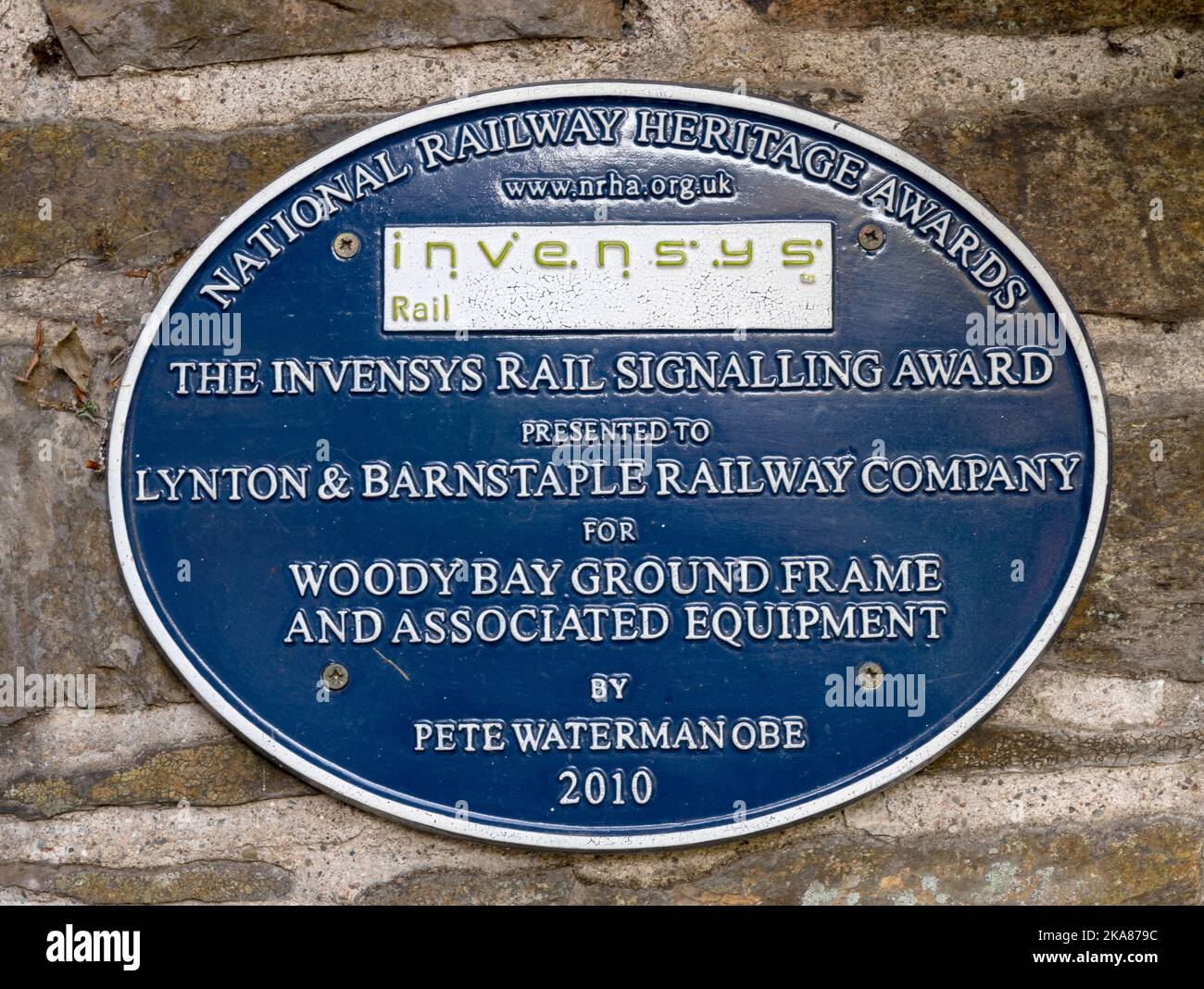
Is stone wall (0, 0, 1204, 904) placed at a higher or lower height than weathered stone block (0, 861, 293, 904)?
higher

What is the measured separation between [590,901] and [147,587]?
850 millimetres

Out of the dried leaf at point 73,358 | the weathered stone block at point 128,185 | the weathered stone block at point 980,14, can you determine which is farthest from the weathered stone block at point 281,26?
the dried leaf at point 73,358

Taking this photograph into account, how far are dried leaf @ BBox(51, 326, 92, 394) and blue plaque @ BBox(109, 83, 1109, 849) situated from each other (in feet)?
0.35

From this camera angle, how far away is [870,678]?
1947 millimetres

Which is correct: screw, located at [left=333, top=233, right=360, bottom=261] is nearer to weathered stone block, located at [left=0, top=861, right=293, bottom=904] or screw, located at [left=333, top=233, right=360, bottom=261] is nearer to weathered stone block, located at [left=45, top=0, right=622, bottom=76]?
weathered stone block, located at [left=45, top=0, right=622, bottom=76]

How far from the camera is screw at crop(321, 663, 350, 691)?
1.96 metres

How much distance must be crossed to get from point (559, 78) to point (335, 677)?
3.39 ft

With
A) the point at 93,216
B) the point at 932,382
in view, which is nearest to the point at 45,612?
the point at 93,216

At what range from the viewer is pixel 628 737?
1949 mm

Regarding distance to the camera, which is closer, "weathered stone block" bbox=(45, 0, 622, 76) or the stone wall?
the stone wall

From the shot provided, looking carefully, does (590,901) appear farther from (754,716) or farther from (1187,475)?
(1187,475)

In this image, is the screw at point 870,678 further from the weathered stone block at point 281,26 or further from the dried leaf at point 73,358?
the dried leaf at point 73,358

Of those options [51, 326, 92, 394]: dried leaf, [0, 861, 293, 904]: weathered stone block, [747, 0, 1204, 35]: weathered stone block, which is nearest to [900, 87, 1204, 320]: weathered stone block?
[747, 0, 1204, 35]: weathered stone block

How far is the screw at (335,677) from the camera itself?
1958 mm
